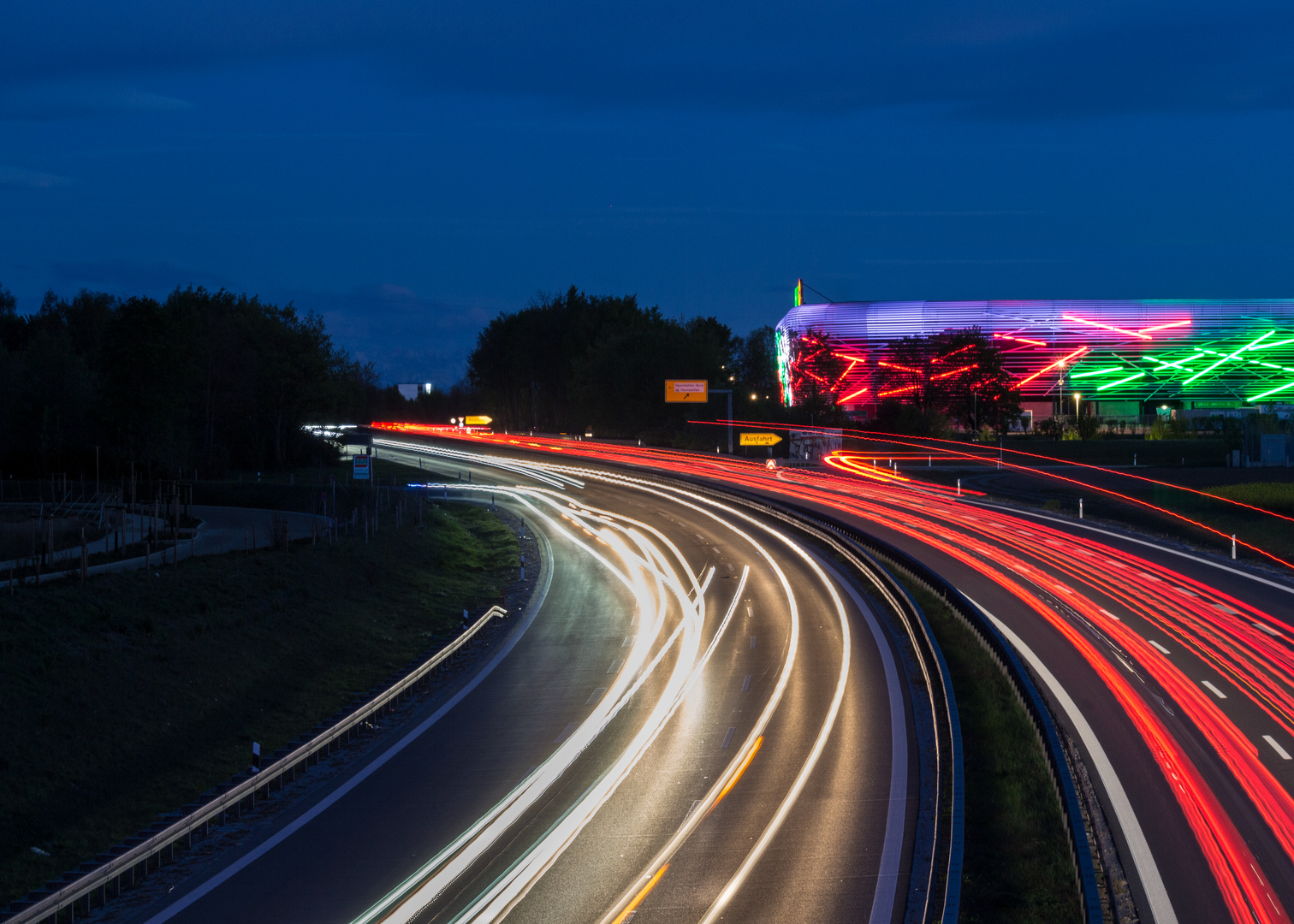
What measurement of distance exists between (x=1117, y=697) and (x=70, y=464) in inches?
2709

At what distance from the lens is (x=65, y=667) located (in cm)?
1912

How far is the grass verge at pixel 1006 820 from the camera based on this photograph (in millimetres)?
11594

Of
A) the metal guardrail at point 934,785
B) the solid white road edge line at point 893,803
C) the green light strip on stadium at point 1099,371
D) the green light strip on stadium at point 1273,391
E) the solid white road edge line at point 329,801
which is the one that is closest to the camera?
the metal guardrail at point 934,785

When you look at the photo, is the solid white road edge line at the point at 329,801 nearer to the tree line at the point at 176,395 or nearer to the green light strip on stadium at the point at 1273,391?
the tree line at the point at 176,395

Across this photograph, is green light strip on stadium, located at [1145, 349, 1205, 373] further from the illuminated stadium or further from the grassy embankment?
the grassy embankment

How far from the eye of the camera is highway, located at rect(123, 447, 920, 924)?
1181 cm

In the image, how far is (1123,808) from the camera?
14250mm

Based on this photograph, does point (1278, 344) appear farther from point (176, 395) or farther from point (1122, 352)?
point (176, 395)

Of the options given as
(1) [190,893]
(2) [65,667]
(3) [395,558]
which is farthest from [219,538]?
(1) [190,893]

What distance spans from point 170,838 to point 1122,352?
133m

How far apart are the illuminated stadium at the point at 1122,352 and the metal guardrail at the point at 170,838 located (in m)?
A: 112

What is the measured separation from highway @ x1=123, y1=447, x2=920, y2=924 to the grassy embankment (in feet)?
8.55

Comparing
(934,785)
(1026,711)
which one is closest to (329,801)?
(934,785)

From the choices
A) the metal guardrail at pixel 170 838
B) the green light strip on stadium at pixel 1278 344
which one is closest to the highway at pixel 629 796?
the metal guardrail at pixel 170 838
